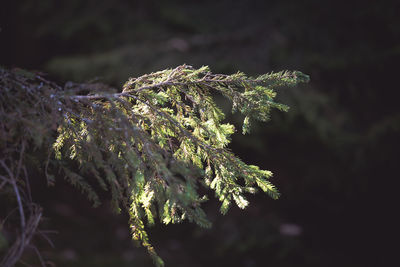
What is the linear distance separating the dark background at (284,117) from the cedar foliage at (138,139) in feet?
13.1

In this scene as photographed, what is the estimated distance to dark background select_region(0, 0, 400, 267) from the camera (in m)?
5.76

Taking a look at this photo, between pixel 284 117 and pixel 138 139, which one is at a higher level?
pixel 284 117

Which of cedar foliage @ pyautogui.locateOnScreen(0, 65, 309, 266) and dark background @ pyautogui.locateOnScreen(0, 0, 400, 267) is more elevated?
dark background @ pyautogui.locateOnScreen(0, 0, 400, 267)

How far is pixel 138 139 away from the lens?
1.58 m

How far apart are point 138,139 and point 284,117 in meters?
4.58

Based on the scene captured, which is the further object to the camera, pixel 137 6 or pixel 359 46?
pixel 137 6

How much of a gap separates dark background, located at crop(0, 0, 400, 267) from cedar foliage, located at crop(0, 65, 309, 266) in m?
3.98

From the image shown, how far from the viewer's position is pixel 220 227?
6719 millimetres

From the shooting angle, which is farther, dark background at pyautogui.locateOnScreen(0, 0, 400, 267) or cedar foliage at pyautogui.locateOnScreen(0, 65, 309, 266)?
dark background at pyautogui.locateOnScreen(0, 0, 400, 267)

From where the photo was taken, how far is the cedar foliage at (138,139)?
142 centimetres

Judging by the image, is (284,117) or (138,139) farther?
(284,117)

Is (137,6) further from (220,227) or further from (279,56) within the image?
(220,227)

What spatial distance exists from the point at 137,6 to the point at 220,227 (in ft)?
15.8

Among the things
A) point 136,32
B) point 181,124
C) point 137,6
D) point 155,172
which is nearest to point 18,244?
point 155,172
